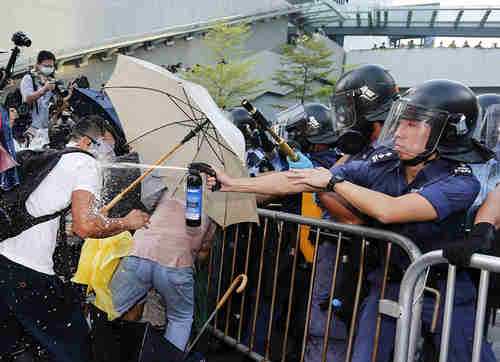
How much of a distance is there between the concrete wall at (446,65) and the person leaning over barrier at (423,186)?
33.1 metres

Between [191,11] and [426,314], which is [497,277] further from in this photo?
[191,11]

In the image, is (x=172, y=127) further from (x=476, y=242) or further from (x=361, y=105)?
(x=476, y=242)

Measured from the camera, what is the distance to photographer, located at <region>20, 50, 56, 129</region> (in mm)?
6312

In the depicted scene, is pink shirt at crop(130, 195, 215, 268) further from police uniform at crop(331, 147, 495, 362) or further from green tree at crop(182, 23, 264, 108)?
green tree at crop(182, 23, 264, 108)

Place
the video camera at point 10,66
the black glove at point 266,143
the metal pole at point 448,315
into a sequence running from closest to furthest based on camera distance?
the metal pole at point 448,315, the video camera at point 10,66, the black glove at point 266,143

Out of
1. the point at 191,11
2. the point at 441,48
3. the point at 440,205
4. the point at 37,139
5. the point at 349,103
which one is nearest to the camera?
the point at 440,205

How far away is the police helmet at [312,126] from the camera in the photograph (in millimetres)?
4301

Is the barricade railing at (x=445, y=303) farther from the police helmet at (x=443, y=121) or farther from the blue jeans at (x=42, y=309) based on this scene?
the blue jeans at (x=42, y=309)

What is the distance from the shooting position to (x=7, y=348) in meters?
2.36

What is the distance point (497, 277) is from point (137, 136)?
272cm

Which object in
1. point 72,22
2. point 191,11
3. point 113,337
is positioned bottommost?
point 113,337

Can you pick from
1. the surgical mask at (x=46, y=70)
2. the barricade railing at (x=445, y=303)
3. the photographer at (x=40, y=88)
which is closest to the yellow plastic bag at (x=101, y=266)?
the barricade railing at (x=445, y=303)

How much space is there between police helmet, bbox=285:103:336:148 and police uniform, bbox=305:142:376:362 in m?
1.11

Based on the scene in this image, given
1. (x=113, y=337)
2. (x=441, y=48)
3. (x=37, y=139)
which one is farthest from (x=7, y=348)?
(x=441, y=48)
